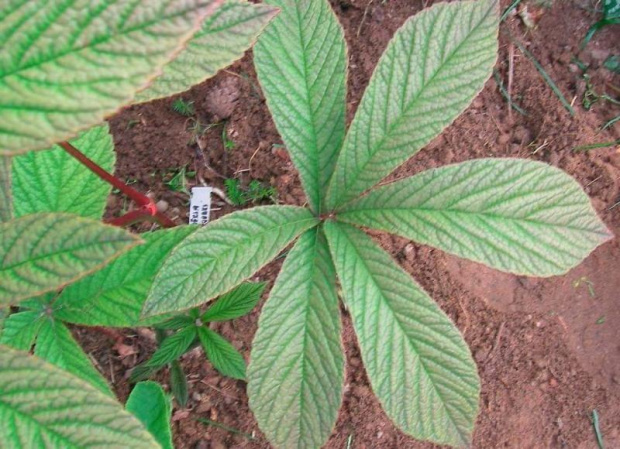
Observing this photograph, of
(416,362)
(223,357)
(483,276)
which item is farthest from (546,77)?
(223,357)

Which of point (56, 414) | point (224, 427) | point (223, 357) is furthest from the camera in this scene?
point (224, 427)

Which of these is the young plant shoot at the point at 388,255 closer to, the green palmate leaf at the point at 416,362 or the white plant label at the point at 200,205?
the green palmate leaf at the point at 416,362

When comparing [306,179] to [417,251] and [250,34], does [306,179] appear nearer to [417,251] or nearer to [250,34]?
[250,34]

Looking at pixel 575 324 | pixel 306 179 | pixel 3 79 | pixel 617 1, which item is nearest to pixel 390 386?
pixel 306 179

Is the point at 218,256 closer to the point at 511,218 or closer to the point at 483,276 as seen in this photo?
the point at 511,218

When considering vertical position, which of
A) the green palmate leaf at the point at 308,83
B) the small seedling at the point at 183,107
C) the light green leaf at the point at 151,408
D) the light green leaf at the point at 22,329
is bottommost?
the light green leaf at the point at 151,408

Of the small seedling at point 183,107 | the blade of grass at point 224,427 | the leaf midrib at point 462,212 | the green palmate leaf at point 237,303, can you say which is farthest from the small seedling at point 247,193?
the leaf midrib at point 462,212
